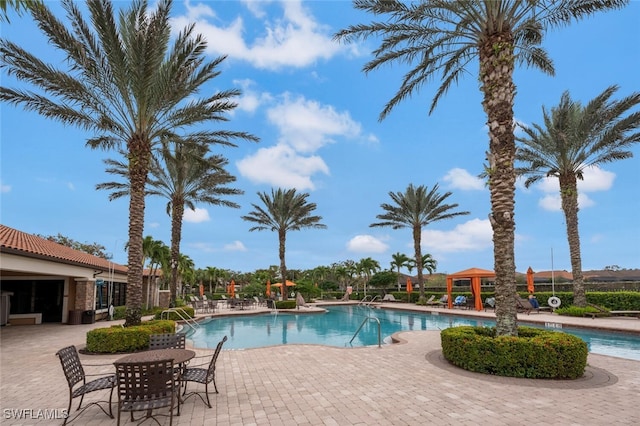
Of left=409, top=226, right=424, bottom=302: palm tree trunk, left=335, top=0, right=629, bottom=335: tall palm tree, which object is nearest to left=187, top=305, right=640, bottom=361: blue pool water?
left=409, top=226, right=424, bottom=302: palm tree trunk

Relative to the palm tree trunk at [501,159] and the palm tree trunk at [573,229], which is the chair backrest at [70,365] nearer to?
the palm tree trunk at [501,159]

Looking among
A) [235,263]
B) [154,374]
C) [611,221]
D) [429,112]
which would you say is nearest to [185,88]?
[429,112]

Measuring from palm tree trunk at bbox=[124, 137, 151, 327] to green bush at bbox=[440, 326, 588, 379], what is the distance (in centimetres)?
947

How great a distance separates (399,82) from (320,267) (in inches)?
2027

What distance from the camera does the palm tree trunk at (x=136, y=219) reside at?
1141 centimetres

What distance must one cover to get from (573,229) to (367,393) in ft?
61.0

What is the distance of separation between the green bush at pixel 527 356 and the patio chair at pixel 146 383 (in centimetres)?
598

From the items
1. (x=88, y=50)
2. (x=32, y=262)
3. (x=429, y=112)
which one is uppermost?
(x=88, y=50)

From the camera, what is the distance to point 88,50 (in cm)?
1091

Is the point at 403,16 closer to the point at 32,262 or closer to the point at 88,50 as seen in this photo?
the point at 88,50

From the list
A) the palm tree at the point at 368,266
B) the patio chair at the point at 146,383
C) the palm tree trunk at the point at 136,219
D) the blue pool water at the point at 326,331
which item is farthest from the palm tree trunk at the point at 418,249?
the patio chair at the point at 146,383

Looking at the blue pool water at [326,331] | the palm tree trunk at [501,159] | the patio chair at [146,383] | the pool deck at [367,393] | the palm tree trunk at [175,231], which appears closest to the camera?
the patio chair at [146,383]

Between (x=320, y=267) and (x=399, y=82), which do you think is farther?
(x=320, y=267)

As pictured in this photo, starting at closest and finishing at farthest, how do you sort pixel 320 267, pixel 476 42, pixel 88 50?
pixel 476 42 < pixel 88 50 < pixel 320 267
